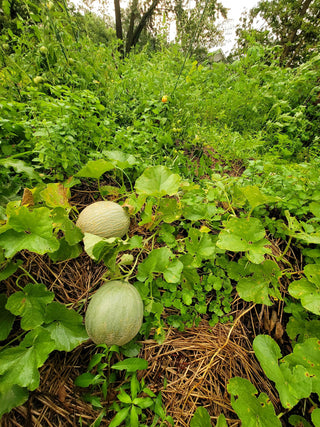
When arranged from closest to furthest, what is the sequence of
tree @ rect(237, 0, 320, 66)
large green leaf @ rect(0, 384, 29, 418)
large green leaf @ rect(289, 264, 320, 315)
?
large green leaf @ rect(0, 384, 29, 418), large green leaf @ rect(289, 264, 320, 315), tree @ rect(237, 0, 320, 66)

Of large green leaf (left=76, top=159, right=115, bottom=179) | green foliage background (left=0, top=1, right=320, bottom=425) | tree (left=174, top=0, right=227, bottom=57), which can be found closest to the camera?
green foliage background (left=0, top=1, right=320, bottom=425)

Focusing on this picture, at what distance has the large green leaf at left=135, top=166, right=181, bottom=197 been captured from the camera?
1.27 m

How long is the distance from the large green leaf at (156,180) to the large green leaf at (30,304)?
721 mm

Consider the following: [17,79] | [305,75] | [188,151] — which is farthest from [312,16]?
[17,79]

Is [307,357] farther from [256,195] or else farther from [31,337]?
[31,337]

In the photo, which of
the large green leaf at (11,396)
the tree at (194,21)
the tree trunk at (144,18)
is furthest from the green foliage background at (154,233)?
the tree trunk at (144,18)

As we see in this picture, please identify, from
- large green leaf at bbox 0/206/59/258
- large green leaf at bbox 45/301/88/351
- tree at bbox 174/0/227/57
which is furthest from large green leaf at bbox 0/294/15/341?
tree at bbox 174/0/227/57

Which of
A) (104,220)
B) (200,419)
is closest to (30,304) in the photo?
(104,220)

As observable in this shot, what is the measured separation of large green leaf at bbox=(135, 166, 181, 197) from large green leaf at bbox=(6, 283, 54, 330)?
0.72m

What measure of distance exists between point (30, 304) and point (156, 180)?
91cm

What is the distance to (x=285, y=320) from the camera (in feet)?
3.82

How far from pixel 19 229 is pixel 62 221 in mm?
194

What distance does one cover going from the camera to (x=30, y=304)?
35.3 inches

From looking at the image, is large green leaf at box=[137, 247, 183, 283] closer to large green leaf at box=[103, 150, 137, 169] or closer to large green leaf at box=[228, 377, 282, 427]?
large green leaf at box=[228, 377, 282, 427]
